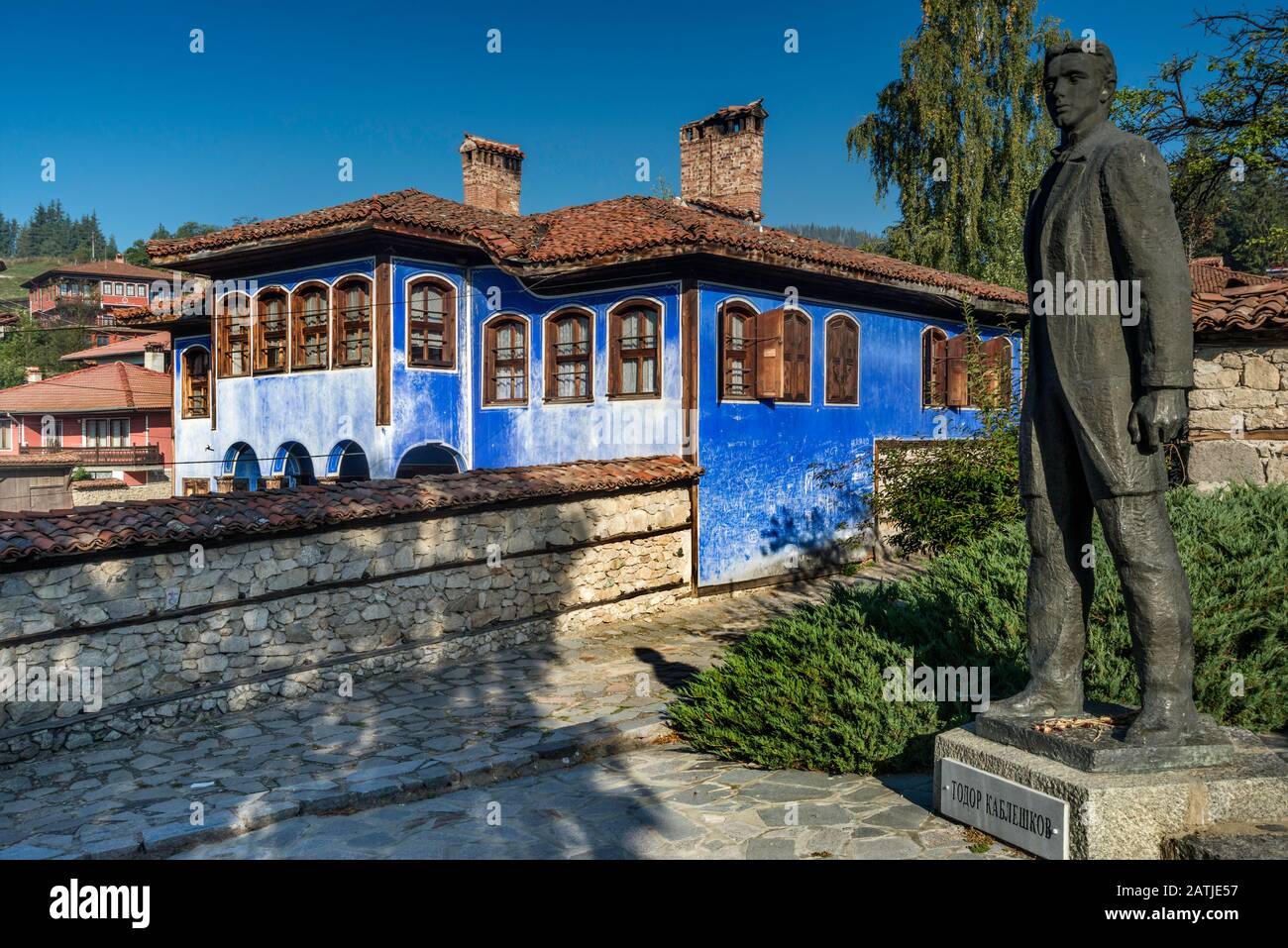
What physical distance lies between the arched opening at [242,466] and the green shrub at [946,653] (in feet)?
47.2

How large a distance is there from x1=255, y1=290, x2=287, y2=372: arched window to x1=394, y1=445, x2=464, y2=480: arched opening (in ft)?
9.13

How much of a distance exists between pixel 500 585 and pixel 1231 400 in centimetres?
823

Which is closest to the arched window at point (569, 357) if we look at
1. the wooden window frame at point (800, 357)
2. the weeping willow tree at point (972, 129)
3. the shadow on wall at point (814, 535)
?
the wooden window frame at point (800, 357)

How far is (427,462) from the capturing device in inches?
719

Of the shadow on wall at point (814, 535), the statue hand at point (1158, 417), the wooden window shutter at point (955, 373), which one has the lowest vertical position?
the shadow on wall at point (814, 535)

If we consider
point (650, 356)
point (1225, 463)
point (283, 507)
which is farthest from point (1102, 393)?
point (650, 356)

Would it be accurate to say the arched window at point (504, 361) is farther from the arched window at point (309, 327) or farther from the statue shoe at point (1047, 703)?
the statue shoe at point (1047, 703)

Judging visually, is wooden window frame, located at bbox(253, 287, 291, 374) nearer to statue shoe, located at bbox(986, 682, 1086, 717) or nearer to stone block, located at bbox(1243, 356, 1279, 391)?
stone block, located at bbox(1243, 356, 1279, 391)

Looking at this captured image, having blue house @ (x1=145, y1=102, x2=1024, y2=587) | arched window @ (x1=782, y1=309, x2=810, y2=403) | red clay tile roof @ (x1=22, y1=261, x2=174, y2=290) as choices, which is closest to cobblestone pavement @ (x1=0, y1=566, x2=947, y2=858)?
blue house @ (x1=145, y1=102, x2=1024, y2=587)

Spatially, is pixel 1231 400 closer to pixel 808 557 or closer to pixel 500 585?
pixel 808 557

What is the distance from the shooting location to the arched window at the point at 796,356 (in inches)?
583

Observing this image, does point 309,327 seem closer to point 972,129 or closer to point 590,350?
point 590,350

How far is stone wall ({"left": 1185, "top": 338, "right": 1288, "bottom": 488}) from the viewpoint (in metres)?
10.4
